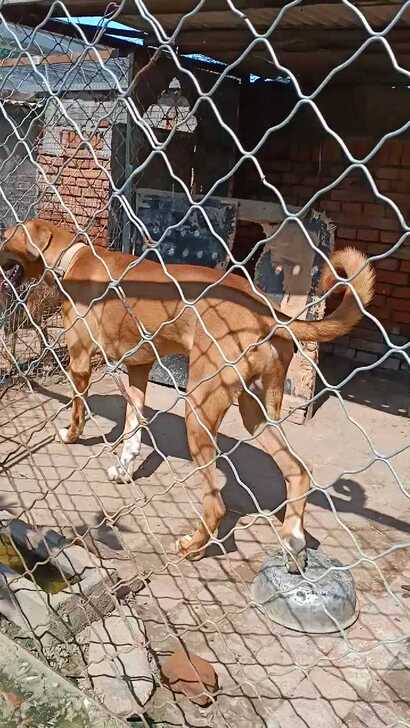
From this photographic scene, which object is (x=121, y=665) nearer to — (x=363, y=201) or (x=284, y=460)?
(x=284, y=460)

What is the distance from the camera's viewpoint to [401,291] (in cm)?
662

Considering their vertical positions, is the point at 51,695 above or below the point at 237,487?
above

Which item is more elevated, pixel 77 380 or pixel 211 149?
pixel 211 149

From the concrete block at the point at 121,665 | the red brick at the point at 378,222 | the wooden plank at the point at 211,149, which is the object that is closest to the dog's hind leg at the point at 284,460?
the concrete block at the point at 121,665

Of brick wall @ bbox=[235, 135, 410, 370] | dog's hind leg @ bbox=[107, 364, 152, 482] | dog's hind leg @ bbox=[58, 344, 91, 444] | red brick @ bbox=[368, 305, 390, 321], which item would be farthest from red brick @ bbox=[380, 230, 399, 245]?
dog's hind leg @ bbox=[58, 344, 91, 444]

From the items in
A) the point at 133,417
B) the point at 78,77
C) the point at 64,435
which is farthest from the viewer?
the point at 78,77

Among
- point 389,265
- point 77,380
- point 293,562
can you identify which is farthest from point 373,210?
point 293,562

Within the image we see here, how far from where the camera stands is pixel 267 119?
6449 mm

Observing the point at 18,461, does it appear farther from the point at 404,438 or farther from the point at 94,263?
the point at 404,438

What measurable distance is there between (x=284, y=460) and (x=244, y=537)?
1.77ft

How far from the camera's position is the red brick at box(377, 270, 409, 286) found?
6.58 meters

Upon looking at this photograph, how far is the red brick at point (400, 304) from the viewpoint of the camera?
6.61 meters

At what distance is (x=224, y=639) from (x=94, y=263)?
2130 mm

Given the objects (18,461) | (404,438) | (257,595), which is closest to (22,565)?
(257,595)
